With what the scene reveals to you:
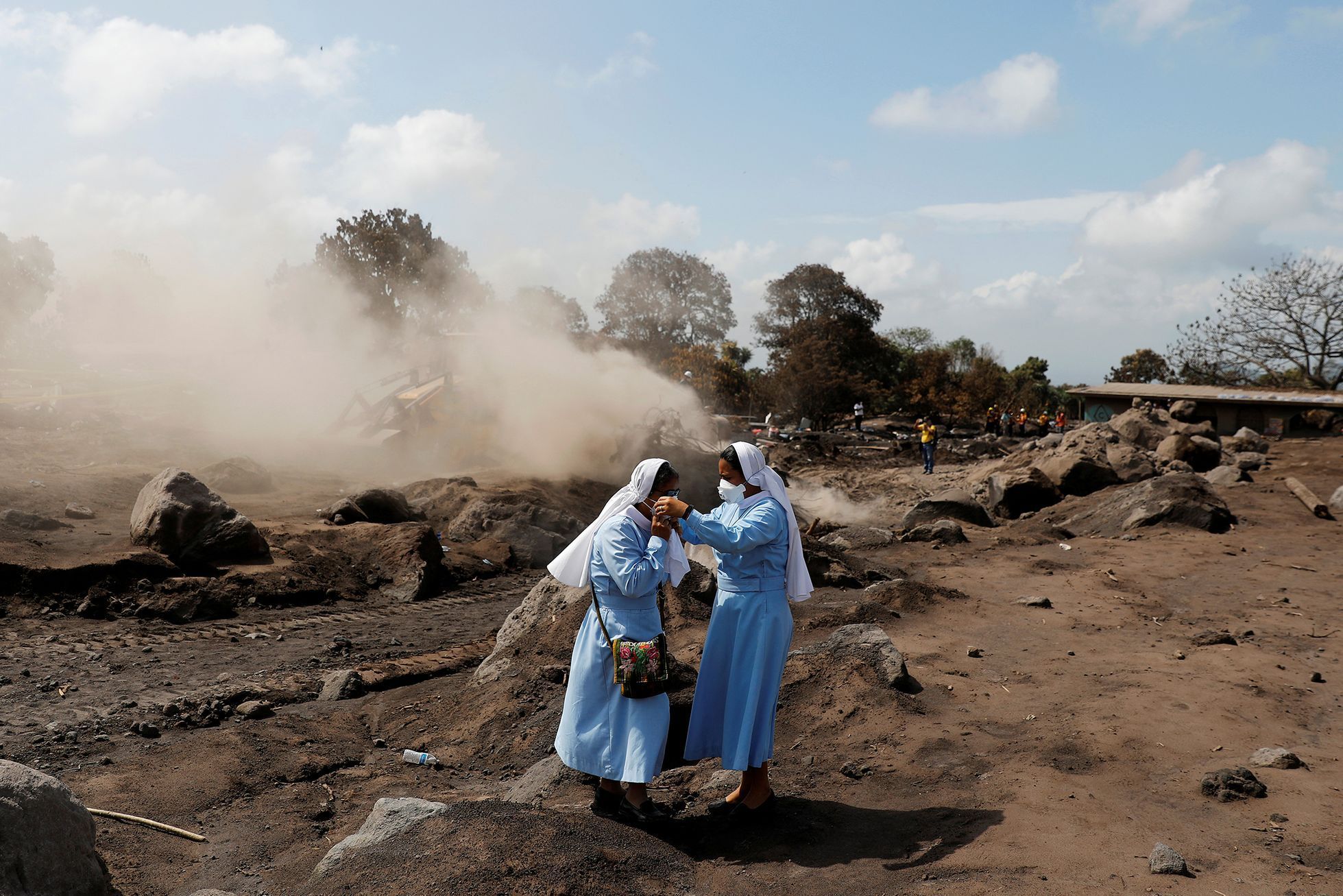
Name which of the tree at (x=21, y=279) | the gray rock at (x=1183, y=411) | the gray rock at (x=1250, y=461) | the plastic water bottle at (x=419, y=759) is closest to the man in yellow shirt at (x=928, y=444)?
the gray rock at (x=1250, y=461)

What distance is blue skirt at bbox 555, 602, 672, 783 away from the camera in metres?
4.46

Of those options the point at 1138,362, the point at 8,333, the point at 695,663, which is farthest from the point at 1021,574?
the point at 1138,362

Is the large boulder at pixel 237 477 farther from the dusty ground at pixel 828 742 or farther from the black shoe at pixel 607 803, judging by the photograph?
the black shoe at pixel 607 803

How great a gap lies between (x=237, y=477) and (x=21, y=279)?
973 inches

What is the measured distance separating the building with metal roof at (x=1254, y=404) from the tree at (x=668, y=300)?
78.1ft

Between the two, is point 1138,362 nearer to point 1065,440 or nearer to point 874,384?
point 874,384

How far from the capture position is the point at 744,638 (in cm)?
459

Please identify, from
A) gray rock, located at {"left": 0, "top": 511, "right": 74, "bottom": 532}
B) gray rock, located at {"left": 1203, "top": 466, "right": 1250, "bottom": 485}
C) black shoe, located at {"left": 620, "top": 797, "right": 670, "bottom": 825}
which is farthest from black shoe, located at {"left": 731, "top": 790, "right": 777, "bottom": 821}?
gray rock, located at {"left": 1203, "top": 466, "right": 1250, "bottom": 485}

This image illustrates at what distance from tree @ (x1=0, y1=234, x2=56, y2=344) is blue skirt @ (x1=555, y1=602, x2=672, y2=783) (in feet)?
126

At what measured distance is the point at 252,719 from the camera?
710 cm

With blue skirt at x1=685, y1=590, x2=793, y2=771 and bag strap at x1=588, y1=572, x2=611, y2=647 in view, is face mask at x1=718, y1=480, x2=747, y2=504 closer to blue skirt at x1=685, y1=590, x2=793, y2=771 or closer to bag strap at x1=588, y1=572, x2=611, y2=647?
blue skirt at x1=685, y1=590, x2=793, y2=771

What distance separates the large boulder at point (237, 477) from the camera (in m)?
17.3

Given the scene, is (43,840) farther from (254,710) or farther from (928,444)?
(928,444)

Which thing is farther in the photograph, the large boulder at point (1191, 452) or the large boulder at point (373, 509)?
the large boulder at point (1191, 452)
